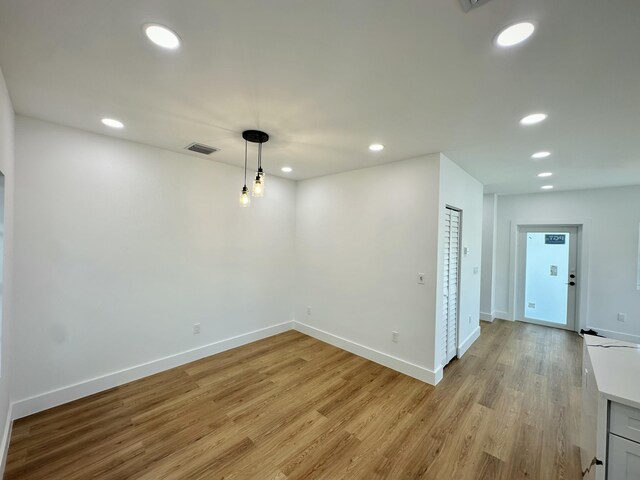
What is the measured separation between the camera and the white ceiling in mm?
1147

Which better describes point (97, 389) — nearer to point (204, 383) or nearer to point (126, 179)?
point (204, 383)

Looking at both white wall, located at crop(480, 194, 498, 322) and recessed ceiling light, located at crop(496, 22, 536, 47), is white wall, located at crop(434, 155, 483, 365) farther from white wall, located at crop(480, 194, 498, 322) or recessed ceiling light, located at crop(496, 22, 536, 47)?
recessed ceiling light, located at crop(496, 22, 536, 47)

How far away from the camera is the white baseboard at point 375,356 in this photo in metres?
3.03

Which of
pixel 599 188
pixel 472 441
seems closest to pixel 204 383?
pixel 472 441

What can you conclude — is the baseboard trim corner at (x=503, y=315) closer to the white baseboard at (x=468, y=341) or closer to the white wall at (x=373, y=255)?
the white baseboard at (x=468, y=341)

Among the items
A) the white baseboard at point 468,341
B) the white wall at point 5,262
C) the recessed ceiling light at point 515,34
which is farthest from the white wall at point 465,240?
the white wall at point 5,262

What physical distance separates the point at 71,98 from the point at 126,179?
99 cm

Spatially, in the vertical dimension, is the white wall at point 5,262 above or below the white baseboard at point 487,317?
above

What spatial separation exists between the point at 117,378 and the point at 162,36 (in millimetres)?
3210

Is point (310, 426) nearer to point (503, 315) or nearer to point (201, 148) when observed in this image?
point (201, 148)

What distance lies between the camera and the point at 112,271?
2.77 m

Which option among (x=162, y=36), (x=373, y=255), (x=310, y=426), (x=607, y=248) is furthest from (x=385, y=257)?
(x=607, y=248)

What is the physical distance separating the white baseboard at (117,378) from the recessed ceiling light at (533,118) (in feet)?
13.3

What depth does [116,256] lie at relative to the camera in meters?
2.79
